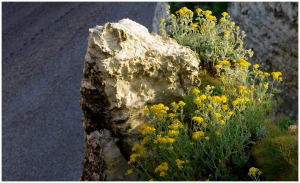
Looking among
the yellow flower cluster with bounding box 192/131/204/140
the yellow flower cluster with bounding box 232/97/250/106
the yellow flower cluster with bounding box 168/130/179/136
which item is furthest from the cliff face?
the yellow flower cluster with bounding box 168/130/179/136

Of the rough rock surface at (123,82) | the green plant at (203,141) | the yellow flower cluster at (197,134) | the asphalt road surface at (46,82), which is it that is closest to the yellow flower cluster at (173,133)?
the green plant at (203,141)

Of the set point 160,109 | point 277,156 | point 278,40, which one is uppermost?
point 278,40

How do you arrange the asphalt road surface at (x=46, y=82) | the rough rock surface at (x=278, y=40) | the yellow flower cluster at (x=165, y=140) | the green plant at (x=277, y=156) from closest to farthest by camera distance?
1. the yellow flower cluster at (x=165, y=140)
2. the green plant at (x=277, y=156)
3. the rough rock surface at (x=278, y=40)
4. the asphalt road surface at (x=46, y=82)

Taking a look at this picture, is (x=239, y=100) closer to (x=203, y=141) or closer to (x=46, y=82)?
(x=203, y=141)

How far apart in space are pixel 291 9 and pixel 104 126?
3.73 meters

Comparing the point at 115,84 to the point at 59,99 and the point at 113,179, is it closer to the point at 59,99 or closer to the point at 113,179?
the point at 113,179

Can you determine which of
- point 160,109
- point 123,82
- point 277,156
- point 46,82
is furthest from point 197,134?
point 46,82

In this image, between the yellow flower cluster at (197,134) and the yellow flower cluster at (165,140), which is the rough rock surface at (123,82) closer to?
the yellow flower cluster at (165,140)

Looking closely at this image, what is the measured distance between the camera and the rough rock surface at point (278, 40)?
7172 mm

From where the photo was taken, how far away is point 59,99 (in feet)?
33.2

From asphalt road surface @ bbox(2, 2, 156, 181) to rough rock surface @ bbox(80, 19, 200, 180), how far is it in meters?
4.35

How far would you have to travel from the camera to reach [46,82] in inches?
414

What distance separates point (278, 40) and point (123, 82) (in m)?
3.62

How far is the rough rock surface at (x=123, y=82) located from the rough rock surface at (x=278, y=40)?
2.71 meters
